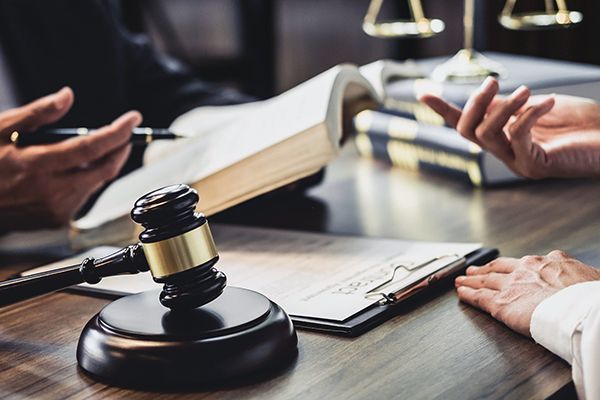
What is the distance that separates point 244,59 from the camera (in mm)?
3535

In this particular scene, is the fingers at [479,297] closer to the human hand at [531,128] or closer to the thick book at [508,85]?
the human hand at [531,128]

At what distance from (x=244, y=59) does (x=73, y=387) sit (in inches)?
110

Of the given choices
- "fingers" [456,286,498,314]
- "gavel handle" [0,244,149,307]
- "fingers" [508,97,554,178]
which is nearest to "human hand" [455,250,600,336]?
"fingers" [456,286,498,314]

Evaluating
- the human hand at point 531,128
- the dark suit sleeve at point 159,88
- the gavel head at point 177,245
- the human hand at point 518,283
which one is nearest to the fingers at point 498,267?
Result: the human hand at point 518,283

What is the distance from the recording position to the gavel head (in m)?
0.81

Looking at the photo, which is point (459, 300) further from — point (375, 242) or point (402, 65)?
point (402, 65)

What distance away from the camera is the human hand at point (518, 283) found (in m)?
0.90

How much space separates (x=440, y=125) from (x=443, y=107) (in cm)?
38

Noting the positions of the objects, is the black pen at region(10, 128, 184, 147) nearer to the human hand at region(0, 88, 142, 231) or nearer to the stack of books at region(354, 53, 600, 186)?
the human hand at region(0, 88, 142, 231)

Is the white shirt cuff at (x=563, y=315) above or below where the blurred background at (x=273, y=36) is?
above

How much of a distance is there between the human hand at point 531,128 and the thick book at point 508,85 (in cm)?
22

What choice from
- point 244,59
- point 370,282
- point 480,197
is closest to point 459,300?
point 370,282

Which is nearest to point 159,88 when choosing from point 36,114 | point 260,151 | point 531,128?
point 36,114

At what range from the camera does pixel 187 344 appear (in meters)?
0.79
